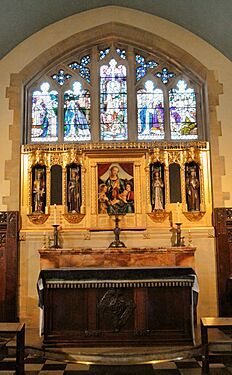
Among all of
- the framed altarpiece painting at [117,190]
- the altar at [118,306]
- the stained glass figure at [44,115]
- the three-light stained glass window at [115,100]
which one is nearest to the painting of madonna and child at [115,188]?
the framed altarpiece painting at [117,190]

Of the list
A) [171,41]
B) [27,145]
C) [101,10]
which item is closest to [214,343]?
[27,145]

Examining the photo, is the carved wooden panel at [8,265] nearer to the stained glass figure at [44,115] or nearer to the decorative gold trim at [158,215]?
the stained glass figure at [44,115]

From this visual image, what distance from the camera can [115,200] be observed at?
910 cm

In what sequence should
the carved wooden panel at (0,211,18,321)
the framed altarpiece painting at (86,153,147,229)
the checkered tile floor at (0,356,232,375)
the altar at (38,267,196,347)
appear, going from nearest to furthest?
the checkered tile floor at (0,356,232,375) < the altar at (38,267,196,347) < the carved wooden panel at (0,211,18,321) < the framed altarpiece painting at (86,153,147,229)

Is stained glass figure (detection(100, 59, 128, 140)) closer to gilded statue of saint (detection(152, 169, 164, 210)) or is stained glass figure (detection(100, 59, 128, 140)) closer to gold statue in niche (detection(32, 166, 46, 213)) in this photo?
gilded statue of saint (detection(152, 169, 164, 210))

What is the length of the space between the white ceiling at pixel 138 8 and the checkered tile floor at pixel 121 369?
6461 millimetres

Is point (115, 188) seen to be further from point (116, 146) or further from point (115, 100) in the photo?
point (115, 100)

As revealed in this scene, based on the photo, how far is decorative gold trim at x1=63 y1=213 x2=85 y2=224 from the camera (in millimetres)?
9070

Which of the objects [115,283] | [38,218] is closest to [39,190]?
[38,218]

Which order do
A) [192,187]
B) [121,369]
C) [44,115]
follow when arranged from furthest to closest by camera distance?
[44,115] < [192,187] < [121,369]

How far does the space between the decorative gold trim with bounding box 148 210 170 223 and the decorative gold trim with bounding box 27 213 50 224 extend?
2.11m

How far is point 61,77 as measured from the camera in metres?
10.1

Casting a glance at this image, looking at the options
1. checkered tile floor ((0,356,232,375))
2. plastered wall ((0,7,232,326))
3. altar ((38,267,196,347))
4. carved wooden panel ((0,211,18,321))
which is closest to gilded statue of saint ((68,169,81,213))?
plastered wall ((0,7,232,326))

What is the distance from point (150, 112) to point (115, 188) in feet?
6.46
